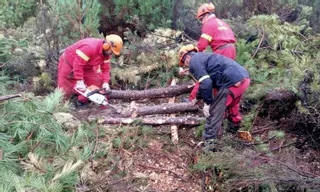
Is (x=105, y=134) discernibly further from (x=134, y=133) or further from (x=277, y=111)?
(x=277, y=111)

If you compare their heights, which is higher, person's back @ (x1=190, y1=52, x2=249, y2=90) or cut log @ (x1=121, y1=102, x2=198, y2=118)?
person's back @ (x1=190, y1=52, x2=249, y2=90)

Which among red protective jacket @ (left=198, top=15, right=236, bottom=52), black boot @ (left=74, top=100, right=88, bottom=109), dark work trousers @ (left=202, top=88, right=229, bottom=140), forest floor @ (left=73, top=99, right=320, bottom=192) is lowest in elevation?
black boot @ (left=74, top=100, right=88, bottom=109)

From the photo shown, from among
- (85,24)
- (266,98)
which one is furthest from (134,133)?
(85,24)

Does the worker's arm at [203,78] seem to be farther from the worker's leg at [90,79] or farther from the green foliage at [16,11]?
the green foliage at [16,11]

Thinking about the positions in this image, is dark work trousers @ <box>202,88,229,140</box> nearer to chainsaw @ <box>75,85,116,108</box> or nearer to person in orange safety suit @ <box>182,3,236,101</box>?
person in orange safety suit @ <box>182,3,236,101</box>

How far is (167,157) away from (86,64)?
2192 mm

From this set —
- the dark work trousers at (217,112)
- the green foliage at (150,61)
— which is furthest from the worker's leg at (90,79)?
the dark work trousers at (217,112)

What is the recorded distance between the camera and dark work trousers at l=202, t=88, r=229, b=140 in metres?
4.26

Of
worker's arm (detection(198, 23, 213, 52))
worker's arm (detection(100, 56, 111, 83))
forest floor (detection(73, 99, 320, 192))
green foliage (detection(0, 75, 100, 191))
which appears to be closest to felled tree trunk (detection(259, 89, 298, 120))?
forest floor (detection(73, 99, 320, 192))

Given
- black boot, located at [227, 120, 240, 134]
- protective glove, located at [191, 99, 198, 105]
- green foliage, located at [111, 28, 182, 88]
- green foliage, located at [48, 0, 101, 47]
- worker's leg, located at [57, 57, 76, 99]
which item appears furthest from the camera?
green foliage, located at [111, 28, 182, 88]

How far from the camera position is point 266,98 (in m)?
4.90

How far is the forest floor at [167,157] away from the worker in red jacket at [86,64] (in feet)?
2.13

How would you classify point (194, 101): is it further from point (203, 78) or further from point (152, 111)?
point (203, 78)

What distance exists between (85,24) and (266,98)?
3.79 metres
